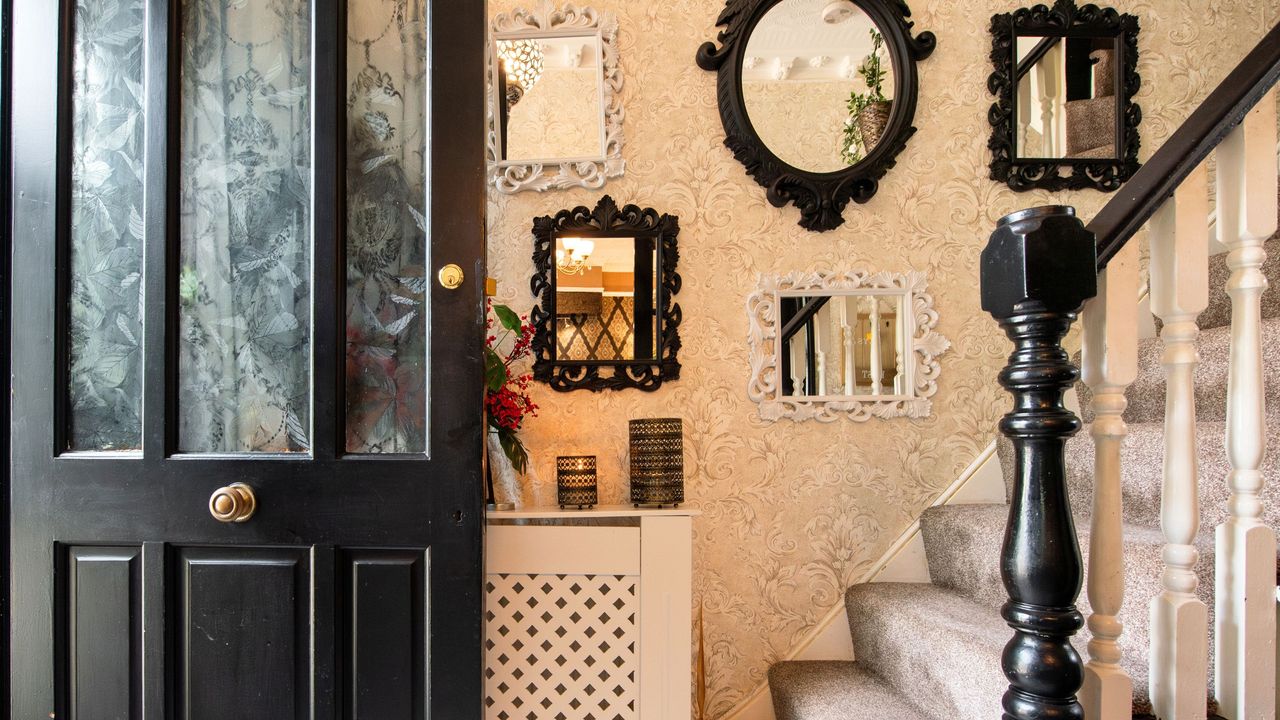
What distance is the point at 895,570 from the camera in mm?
2000

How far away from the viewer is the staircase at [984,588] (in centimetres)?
124

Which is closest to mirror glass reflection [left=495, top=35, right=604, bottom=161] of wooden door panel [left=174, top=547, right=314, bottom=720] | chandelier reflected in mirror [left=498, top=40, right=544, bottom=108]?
chandelier reflected in mirror [left=498, top=40, right=544, bottom=108]

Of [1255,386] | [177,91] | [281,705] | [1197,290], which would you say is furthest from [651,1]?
[281,705]

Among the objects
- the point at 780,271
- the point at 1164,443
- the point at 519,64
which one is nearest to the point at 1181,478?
the point at 1164,443

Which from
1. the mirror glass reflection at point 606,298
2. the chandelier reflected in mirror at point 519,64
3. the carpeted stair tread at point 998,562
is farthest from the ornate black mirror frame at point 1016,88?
the chandelier reflected in mirror at point 519,64

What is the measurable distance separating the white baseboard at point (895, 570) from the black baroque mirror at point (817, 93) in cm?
86

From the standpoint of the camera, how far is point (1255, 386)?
0.99 meters

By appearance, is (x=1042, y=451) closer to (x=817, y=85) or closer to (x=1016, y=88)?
(x=817, y=85)

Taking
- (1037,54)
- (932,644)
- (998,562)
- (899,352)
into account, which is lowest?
(932,644)

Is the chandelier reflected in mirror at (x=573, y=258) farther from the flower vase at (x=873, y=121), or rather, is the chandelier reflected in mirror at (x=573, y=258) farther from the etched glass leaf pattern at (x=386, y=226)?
the flower vase at (x=873, y=121)

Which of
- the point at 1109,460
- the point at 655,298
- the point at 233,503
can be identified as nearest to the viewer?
the point at 1109,460

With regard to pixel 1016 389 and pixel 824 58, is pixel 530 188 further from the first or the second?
pixel 1016 389

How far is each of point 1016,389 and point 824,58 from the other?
Result: 58.3 inches

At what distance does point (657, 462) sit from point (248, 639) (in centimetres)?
100
